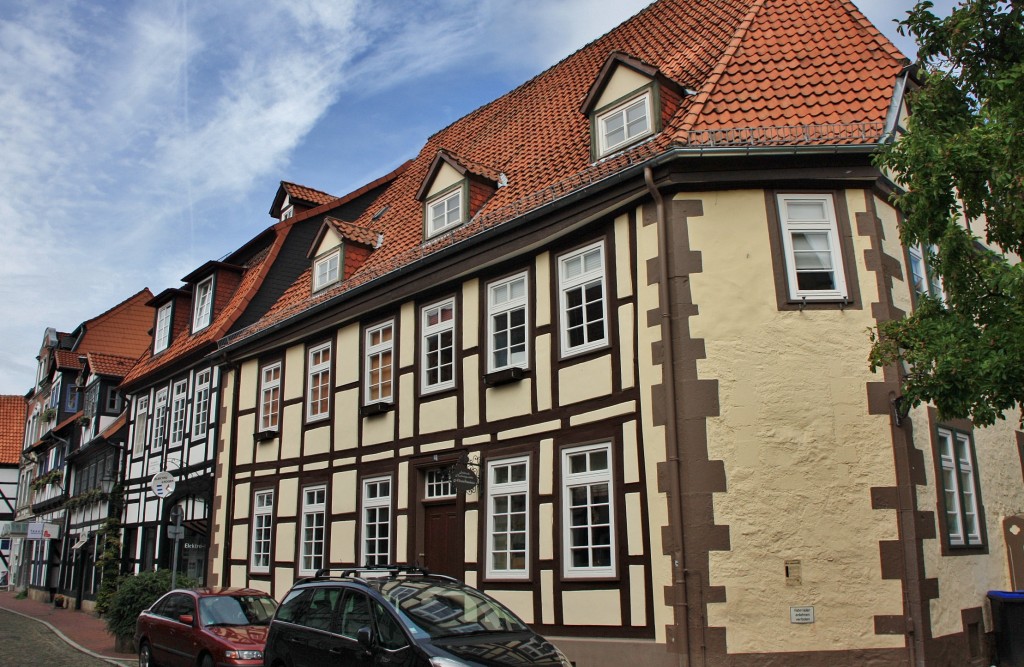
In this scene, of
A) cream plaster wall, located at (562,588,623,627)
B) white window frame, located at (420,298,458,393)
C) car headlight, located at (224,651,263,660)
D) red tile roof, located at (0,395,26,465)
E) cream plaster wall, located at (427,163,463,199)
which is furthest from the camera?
red tile roof, located at (0,395,26,465)

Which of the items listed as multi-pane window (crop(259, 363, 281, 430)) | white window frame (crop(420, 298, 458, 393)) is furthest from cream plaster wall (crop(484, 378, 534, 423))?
multi-pane window (crop(259, 363, 281, 430))

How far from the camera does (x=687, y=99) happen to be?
13328 millimetres

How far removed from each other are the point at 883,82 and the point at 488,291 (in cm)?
655

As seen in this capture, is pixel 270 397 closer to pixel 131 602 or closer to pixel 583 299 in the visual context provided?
pixel 131 602

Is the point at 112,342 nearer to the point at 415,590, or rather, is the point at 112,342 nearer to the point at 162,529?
the point at 162,529

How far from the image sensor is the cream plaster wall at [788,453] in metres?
10.3

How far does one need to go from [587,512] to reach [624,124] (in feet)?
19.0

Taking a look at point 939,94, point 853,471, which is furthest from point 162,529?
point 939,94

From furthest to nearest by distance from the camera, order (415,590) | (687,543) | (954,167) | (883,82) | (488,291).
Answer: (488,291)
(883,82)
(687,543)
(415,590)
(954,167)

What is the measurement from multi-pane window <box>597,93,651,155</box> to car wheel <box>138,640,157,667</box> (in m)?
10.1

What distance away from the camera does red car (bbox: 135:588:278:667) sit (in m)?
11.5

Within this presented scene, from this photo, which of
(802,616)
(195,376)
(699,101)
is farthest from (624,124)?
(195,376)

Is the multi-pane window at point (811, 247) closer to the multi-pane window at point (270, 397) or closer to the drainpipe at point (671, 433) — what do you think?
the drainpipe at point (671, 433)

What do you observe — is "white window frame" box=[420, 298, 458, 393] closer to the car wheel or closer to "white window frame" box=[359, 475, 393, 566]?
"white window frame" box=[359, 475, 393, 566]
